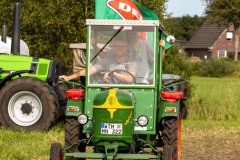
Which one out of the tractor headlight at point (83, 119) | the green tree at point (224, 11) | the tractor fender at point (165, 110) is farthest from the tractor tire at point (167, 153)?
the green tree at point (224, 11)

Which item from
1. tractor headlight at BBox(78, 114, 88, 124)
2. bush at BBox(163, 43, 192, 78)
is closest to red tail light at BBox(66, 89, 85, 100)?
tractor headlight at BBox(78, 114, 88, 124)

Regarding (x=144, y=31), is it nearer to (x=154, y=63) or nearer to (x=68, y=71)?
(x=154, y=63)

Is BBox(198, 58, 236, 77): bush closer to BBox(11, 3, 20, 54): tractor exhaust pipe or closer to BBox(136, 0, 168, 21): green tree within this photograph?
BBox(136, 0, 168, 21): green tree

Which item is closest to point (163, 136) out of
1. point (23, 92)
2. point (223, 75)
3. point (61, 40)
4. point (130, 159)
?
point (130, 159)

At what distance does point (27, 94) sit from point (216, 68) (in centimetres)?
4137

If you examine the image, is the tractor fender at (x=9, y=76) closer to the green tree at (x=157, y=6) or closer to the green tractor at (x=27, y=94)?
the green tractor at (x=27, y=94)

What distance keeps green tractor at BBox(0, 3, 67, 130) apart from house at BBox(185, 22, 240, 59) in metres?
76.8

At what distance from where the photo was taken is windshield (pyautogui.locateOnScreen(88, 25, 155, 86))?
9.22 metres

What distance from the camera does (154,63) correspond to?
30.3 ft

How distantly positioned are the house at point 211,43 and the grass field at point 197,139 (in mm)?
73053

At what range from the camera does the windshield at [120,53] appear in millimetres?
9219

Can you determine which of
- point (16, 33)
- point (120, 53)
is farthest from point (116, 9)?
point (120, 53)

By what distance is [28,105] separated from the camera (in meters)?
13.7

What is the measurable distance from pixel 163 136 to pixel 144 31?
1.32 m
